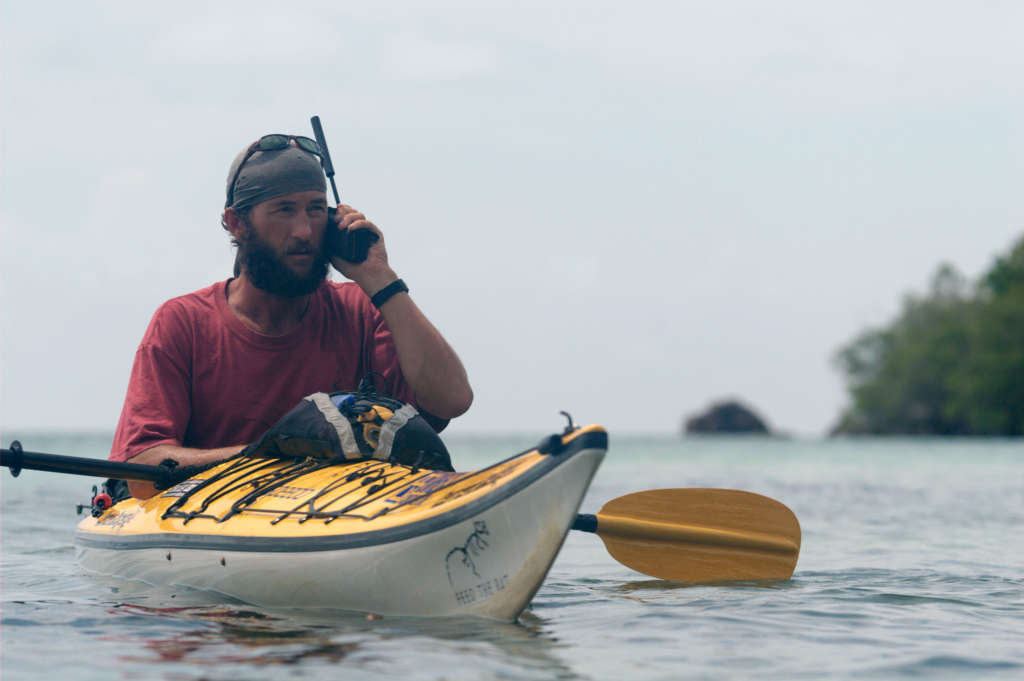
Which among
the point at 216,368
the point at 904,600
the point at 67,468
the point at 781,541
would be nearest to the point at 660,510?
the point at 781,541

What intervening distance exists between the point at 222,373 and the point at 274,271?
51cm

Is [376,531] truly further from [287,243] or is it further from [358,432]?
[287,243]

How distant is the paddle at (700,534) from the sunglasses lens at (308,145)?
2.12 meters

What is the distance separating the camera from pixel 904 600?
530 centimetres

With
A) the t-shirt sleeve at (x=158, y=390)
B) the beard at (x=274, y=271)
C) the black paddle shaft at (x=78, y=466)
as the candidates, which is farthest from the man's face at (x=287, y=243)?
the black paddle shaft at (x=78, y=466)

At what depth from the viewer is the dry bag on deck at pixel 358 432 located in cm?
468

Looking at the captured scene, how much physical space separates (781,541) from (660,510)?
65 cm

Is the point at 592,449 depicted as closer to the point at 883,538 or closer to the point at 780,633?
the point at 780,633

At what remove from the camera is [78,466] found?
491cm

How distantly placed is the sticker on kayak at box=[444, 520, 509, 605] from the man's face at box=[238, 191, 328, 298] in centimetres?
171

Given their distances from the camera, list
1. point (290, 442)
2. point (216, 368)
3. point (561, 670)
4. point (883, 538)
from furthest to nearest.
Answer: point (883, 538)
point (216, 368)
point (290, 442)
point (561, 670)

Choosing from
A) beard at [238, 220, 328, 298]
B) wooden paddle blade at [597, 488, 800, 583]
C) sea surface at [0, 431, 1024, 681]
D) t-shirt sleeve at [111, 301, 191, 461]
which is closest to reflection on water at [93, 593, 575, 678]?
sea surface at [0, 431, 1024, 681]

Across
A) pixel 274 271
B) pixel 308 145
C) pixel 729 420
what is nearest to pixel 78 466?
pixel 274 271

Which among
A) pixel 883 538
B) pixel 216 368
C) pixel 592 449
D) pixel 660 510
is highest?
pixel 216 368
